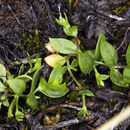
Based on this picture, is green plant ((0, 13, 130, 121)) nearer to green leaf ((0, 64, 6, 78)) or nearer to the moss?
green leaf ((0, 64, 6, 78))

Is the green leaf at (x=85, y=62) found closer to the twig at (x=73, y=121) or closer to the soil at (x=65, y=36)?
the soil at (x=65, y=36)

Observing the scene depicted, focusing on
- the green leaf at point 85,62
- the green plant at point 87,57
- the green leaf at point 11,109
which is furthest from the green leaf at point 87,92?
the green leaf at point 11,109

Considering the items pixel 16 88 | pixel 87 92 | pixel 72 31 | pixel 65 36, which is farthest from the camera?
pixel 65 36

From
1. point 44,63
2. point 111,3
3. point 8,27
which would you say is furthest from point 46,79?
point 111,3

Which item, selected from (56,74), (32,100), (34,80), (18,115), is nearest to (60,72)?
(56,74)

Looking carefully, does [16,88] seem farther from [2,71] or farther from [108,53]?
[108,53]

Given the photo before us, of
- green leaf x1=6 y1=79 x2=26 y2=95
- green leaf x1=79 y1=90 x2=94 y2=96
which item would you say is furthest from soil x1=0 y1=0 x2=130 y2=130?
green leaf x1=6 y1=79 x2=26 y2=95

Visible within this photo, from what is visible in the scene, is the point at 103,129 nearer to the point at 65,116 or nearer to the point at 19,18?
the point at 65,116
